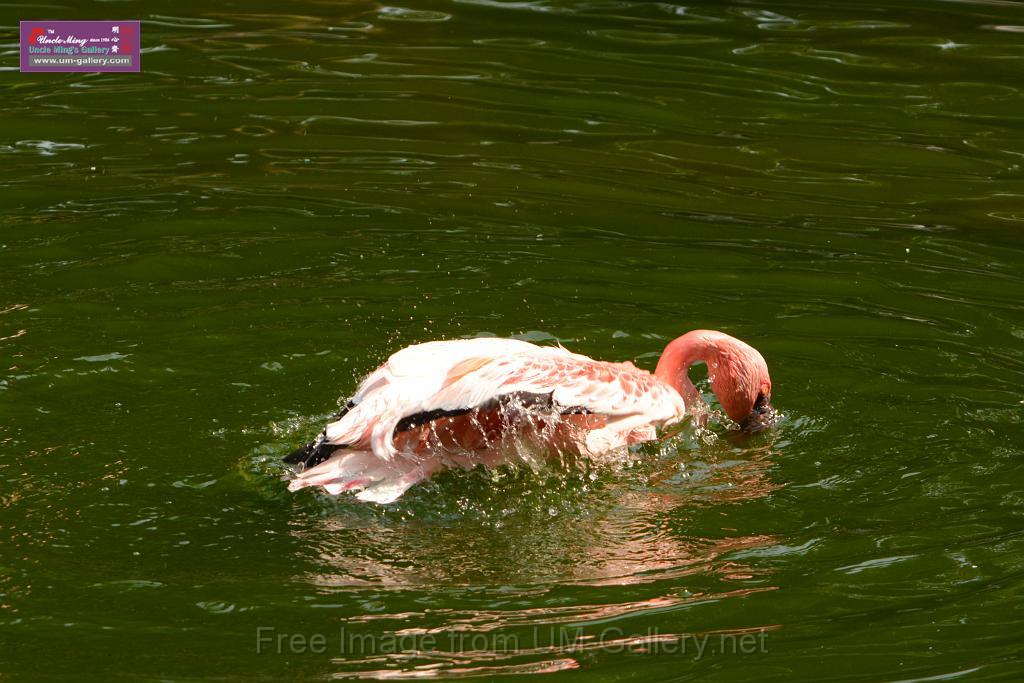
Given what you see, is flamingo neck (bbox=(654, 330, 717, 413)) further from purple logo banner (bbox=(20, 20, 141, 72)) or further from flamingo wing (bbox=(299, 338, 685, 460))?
purple logo banner (bbox=(20, 20, 141, 72))

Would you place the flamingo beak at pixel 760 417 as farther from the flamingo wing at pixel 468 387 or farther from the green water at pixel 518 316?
the flamingo wing at pixel 468 387

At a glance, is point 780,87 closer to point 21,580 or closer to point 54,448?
point 54,448

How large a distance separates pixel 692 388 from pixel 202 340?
88.9 inches

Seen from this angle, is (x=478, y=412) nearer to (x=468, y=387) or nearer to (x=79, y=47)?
(x=468, y=387)

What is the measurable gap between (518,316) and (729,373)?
A: 1432 mm

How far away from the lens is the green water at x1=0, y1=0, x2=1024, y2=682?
4793mm

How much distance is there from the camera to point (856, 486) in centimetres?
588

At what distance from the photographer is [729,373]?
21.5 ft

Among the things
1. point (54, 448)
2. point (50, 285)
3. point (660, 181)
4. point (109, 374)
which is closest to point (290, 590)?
point (54, 448)

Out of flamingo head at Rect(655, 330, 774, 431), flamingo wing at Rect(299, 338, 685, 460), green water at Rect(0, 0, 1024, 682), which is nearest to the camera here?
green water at Rect(0, 0, 1024, 682)

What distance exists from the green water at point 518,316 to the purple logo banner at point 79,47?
163 mm

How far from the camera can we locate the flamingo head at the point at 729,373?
257 inches

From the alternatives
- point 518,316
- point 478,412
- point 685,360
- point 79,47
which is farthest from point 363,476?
point 79,47

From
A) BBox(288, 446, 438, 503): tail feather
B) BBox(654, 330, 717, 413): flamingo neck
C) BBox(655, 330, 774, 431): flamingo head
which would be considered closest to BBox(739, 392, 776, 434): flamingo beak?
BBox(655, 330, 774, 431): flamingo head
